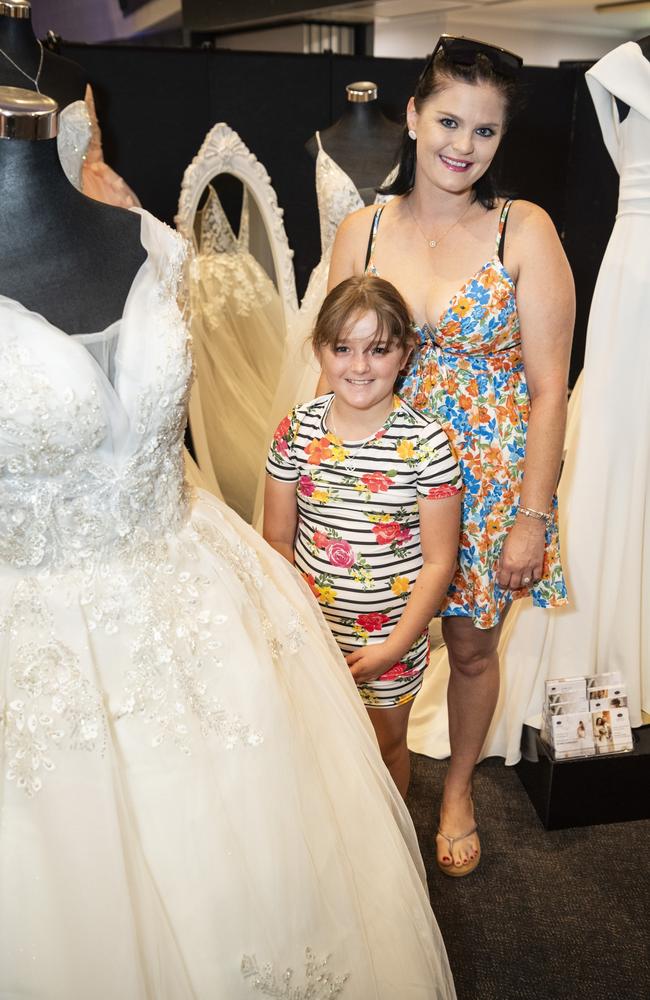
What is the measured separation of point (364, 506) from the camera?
5.30ft

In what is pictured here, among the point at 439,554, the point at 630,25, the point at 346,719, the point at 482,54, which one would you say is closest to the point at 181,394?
the point at 346,719

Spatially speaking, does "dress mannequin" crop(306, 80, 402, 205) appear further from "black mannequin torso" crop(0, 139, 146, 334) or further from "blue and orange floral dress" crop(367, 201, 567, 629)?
"black mannequin torso" crop(0, 139, 146, 334)

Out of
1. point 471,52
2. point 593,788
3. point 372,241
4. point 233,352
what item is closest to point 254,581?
point 372,241

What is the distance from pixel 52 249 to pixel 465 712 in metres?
1.35

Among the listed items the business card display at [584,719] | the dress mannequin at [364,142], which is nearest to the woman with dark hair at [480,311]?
the business card display at [584,719]

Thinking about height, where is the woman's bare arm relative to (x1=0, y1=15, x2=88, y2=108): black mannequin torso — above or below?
below

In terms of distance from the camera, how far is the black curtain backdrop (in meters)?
3.13

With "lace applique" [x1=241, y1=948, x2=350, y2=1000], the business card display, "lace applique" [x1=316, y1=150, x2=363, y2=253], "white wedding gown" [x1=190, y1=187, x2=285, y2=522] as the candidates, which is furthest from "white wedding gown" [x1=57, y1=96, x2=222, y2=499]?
"lace applique" [x1=241, y1=948, x2=350, y2=1000]

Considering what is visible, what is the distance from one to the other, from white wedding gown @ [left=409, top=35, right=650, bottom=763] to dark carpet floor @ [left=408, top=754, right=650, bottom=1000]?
0.25m

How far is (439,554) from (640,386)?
0.81 metres

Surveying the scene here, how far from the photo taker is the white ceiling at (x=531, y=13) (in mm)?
3662

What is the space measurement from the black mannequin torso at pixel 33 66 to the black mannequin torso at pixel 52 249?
2.90 feet

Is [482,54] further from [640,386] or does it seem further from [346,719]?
[346,719]

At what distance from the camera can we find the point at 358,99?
A: 2.88 metres
